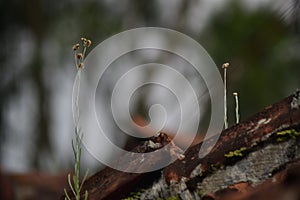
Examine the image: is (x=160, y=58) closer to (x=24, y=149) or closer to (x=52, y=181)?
(x=24, y=149)

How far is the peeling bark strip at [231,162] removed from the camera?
6.38 feet

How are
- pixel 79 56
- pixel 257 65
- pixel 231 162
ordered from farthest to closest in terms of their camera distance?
pixel 257 65
pixel 79 56
pixel 231 162

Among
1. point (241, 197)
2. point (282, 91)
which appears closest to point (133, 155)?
point (241, 197)

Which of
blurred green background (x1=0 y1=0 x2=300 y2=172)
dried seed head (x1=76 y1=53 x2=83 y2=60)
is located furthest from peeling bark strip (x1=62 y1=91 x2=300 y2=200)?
blurred green background (x1=0 y1=0 x2=300 y2=172)

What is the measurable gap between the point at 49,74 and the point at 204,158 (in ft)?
37.8

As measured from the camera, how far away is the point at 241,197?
1.54 metres

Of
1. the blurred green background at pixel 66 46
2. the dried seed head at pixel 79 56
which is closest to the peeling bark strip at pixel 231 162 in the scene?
the dried seed head at pixel 79 56

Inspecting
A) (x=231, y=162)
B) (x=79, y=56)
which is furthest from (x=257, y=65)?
(x=231, y=162)

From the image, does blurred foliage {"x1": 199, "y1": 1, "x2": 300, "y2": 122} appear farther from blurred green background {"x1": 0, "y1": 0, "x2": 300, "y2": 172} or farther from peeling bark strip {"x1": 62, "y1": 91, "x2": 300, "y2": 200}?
peeling bark strip {"x1": 62, "y1": 91, "x2": 300, "y2": 200}

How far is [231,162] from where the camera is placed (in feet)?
6.64

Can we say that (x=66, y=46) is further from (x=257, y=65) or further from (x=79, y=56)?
(x=79, y=56)

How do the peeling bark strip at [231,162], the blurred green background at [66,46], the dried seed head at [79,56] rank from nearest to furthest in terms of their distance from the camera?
the peeling bark strip at [231,162], the dried seed head at [79,56], the blurred green background at [66,46]

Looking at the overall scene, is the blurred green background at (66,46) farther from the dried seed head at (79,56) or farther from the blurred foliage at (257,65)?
Result: the dried seed head at (79,56)

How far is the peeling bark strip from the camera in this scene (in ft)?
6.38
